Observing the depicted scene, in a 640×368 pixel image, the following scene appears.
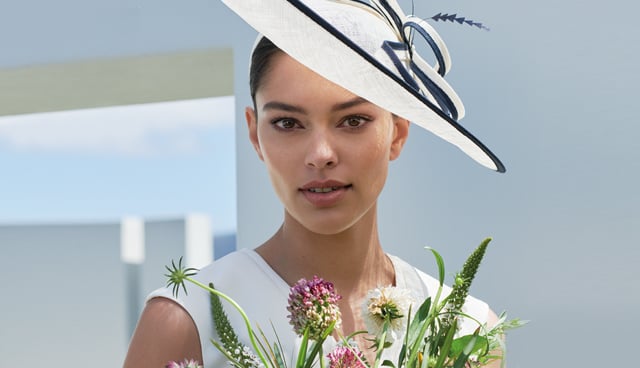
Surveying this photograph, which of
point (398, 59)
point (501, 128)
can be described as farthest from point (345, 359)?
point (501, 128)

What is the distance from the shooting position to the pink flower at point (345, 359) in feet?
2.59

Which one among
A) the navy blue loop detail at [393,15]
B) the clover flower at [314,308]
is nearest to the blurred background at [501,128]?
the navy blue loop detail at [393,15]

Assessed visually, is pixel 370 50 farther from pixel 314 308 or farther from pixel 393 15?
pixel 314 308

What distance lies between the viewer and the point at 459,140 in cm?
110

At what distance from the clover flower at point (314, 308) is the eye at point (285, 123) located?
439mm

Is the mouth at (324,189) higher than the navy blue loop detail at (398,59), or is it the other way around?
the navy blue loop detail at (398,59)

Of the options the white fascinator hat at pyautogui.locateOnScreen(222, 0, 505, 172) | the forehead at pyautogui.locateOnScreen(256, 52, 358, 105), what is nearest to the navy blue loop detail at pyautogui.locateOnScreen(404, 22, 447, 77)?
the white fascinator hat at pyautogui.locateOnScreen(222, 0, 505, 172)

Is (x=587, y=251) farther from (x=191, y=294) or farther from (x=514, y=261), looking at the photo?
(x=191, y=294)

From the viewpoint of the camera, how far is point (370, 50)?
Answer: 43.3 inches

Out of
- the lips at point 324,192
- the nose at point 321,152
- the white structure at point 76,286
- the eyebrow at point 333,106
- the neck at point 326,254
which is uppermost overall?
the white structure at point 76,286

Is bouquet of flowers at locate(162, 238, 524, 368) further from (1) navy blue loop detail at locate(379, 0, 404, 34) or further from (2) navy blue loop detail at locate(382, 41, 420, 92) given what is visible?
(1) navy blue loop detail at locate(379, 0, 404, 34)

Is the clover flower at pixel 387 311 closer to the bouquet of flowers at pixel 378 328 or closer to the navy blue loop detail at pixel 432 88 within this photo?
the bouquet of flowers at pixel 378 328

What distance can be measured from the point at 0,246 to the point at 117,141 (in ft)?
32.4

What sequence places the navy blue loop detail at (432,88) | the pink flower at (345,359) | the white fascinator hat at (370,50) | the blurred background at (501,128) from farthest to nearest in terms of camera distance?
the blurred background at (501,128) → the navy blue loop detail at (432,88) → the white fascinator hat at (370,50) → the pink flower at (345,359)
